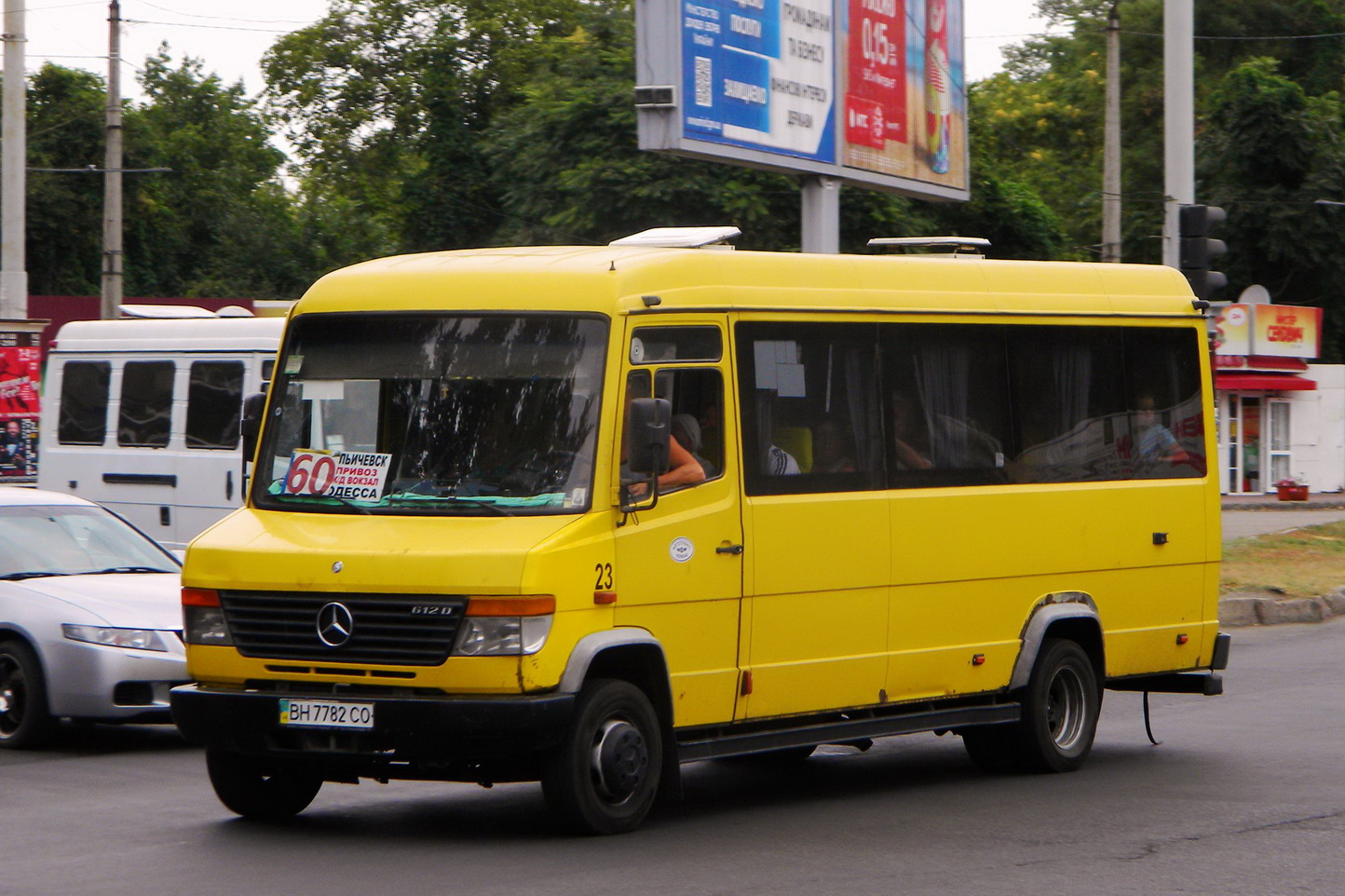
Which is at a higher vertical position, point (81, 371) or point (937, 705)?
point (81, 371)

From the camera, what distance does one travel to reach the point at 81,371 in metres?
17.9

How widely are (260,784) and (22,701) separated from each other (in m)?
2.92

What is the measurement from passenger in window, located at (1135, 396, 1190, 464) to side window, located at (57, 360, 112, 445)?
10.3 metres

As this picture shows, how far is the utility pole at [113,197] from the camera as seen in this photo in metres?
25.5

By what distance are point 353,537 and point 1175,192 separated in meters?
13.4

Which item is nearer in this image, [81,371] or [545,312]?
[545,312]

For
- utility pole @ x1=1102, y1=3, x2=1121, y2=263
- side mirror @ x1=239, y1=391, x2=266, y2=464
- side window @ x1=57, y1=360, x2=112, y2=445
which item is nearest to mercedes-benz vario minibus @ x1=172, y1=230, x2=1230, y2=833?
side mirror @ x1=239, y1=391, x2=266, y2=464

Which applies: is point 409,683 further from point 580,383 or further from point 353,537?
point 580,383

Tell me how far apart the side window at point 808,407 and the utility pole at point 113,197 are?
58.4 feet

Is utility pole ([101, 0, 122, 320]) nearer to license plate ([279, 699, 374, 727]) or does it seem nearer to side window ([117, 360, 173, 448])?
side window ([117, 360, 173, 448])

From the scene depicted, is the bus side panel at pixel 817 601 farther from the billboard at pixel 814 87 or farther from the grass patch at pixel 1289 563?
the grass patch at pixel 1289 563

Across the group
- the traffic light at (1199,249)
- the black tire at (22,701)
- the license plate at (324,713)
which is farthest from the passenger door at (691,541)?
the traffic light at (1199,249)

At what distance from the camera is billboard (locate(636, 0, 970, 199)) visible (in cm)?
1827

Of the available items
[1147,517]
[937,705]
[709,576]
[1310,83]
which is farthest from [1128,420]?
[1310,83]
